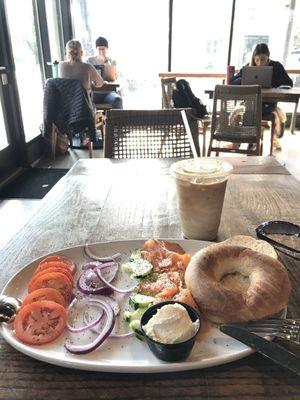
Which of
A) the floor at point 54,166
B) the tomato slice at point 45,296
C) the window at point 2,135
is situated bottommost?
the floor at point 54,166

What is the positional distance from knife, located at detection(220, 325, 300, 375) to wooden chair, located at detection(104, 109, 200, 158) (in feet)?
4.59

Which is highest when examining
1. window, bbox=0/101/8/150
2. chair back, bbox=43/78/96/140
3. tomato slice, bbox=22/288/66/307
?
tomato slice, bbox=22/288/66/307

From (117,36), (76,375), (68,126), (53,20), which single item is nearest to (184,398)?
(76,375)

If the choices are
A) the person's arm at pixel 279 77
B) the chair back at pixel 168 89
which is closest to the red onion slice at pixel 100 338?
the chair back at pixel 168 89

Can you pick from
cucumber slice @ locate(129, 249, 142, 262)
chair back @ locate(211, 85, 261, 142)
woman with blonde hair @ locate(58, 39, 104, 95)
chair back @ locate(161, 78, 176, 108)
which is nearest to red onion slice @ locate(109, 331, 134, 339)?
cucumber slice @ locate(129, 249, 142, 262)

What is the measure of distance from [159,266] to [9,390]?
0.39 m

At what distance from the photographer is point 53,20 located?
5.27 meters

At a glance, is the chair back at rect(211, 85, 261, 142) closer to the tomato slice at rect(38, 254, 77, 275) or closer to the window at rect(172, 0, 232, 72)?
the tomato slice at rect(38, 254, 77, 275)

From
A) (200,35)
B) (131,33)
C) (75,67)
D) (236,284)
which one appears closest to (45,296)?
(236,284)

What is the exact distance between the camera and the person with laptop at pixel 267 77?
14.6 feet

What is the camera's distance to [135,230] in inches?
41.3

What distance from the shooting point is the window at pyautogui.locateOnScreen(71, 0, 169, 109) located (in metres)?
6.18

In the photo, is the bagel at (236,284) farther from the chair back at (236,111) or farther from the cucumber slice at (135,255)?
the chair back at (236,111)

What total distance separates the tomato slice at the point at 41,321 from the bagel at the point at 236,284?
253 mm
